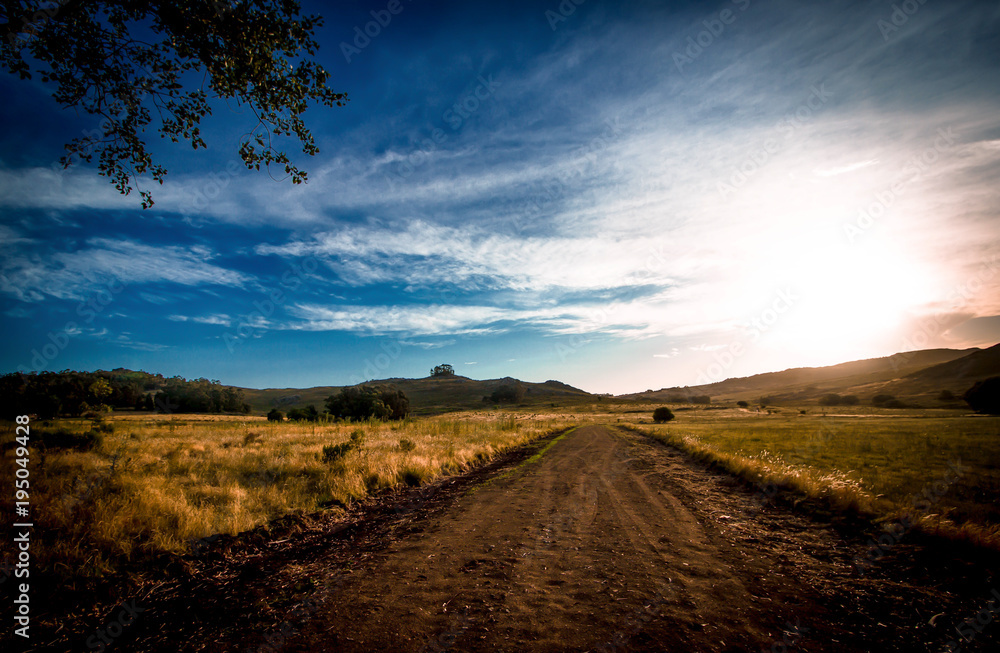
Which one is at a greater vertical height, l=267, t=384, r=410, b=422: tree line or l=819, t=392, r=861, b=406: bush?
l=267, t=384, r=410, b=422: tree line

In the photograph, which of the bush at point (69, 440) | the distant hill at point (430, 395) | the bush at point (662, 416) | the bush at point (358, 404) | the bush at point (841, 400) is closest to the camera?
the bush at point (69, 440)

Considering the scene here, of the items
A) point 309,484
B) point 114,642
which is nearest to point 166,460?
point 309,484

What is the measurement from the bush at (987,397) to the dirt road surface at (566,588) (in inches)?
2764

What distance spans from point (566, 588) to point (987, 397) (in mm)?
78110

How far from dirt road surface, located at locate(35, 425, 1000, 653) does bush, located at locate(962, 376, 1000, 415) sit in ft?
230

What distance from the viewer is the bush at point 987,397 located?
154 ft

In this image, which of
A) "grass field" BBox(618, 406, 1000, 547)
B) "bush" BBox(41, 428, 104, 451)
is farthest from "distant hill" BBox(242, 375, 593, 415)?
"bush" BBox(41, 428, 104, 451)

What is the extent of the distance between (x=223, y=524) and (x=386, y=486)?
5.11m

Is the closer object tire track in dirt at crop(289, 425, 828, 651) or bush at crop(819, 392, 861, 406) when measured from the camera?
tire track in dirt at crop(289, 425, 828, 651)

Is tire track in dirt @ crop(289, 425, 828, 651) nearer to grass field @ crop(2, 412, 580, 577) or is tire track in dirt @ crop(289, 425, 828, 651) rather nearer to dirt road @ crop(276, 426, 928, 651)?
dirt road @ crop(276, 426, 928, 651)

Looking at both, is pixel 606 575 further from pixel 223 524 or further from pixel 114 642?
pixel 223 524

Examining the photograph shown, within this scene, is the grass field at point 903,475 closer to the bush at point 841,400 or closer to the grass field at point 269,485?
the grass field at point 269,485

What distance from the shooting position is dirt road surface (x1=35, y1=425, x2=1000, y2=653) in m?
3.93

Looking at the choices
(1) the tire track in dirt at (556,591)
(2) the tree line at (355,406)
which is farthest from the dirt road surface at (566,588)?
(2) the tree line at (355,406)
